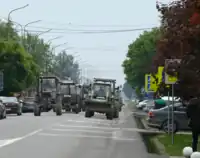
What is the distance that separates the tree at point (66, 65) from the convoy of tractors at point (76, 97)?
83193 millimetres

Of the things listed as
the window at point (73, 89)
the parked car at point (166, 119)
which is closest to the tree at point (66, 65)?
the window at point (73, 89)

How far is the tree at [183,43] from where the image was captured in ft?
62.0

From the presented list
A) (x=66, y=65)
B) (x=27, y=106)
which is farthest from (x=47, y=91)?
(x=66, y=65)

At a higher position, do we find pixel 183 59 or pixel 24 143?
pixel 183 59

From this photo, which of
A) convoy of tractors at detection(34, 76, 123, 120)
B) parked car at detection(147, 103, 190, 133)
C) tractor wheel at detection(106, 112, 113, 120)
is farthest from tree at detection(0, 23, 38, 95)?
parked car at detection(147, 103, 190, 133)

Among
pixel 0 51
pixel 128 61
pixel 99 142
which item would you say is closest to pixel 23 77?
pixel 0 51

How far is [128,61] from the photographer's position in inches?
4328

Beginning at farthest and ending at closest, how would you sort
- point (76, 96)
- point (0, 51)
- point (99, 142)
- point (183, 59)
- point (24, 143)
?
1. point (0, 51)
2. point (76, 96)
3. point (99, 142)
4. point (24, 143)
5. point (183, 59)

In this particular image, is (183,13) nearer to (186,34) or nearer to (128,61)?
(186,34)

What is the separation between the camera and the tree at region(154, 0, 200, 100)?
62.0 ft

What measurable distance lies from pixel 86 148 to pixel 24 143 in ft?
7.37

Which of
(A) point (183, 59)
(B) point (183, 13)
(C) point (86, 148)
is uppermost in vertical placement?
(B) point (183, 13)

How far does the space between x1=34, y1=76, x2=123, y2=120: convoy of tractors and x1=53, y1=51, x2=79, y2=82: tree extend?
83193 mm

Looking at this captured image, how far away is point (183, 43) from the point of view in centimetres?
2011
